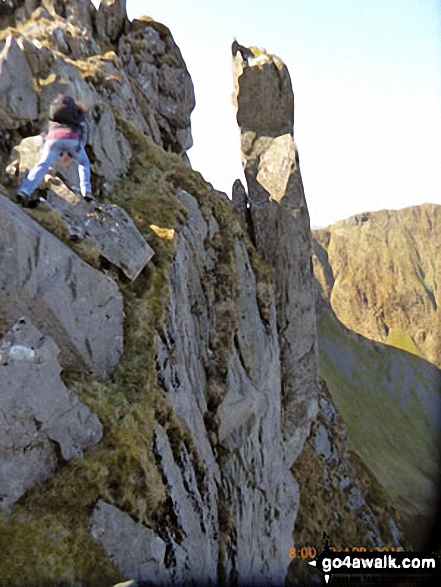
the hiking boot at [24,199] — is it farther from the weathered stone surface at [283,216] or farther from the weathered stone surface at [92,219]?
the weathered stone surface at [283,216]

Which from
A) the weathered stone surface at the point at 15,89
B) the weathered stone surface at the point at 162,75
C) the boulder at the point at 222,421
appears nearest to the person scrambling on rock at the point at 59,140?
the weathered stone surface at the point at 15,89

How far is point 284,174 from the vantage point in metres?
30.9

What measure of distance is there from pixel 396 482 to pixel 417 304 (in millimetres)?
92760

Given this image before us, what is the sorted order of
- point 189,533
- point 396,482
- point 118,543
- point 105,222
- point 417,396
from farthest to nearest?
point 417,396 → point 396,482 → point 105,222 → point 189,533 → point 118,543

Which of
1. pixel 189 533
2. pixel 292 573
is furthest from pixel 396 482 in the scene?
pixel 189 533

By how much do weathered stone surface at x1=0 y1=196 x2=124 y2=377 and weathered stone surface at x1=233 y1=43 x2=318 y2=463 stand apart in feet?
66.9

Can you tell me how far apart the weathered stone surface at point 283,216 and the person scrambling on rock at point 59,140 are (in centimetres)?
1888

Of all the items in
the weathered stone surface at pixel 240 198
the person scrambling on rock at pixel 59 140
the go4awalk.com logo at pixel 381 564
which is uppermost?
the weathered stone surface at pixel 240 198

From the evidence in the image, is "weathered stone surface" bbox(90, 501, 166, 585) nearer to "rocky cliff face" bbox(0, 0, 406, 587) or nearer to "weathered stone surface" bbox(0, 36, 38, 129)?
"rocky cliff face" bbox(0, 0, 406, 587)

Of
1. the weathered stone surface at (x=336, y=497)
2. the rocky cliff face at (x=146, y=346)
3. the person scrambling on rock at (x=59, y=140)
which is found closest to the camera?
the rocky cliff face at (x=146, y=346)

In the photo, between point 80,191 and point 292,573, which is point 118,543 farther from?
point 292,573

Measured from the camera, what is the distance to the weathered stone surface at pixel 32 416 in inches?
330

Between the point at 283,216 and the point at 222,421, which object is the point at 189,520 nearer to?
the point at 222,421

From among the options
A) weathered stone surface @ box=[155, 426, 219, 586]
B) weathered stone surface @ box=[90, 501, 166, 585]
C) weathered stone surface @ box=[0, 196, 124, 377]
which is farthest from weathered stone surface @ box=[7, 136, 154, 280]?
weathered stone surface @ box=[90, 501, 166, 585]
